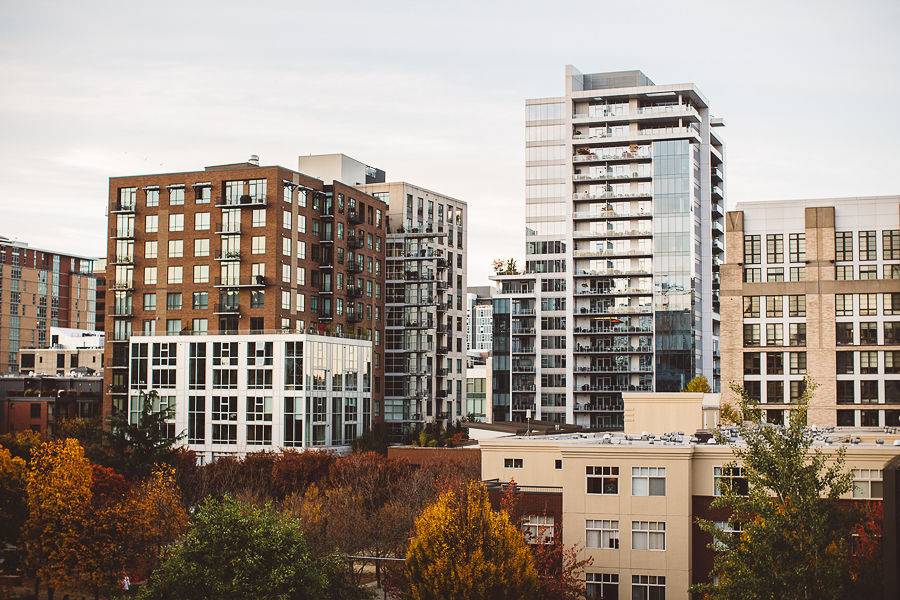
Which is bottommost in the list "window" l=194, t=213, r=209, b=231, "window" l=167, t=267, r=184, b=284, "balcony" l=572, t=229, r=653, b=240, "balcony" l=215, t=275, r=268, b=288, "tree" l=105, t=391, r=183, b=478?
"tree" l=105, t=391, r=183, b=478

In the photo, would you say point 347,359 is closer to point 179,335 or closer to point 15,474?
point 179,335

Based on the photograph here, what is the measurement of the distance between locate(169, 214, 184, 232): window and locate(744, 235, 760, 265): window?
59.6 m

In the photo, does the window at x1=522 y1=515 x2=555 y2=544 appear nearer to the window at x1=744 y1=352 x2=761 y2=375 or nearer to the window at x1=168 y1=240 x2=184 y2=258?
the window at x1=744 y1=352 x2=761 y2=375

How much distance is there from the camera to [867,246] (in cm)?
11062

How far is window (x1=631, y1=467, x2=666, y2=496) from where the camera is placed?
185 feet

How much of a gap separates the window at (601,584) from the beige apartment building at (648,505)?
48 mm

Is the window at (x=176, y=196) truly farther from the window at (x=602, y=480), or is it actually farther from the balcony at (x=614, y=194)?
the window at (x=602, y=480)

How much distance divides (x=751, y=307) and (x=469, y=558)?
68930mm

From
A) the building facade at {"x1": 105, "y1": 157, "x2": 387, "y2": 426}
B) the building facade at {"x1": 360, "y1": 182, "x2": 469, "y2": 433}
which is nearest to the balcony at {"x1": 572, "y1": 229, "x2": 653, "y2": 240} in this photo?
the building facade at {"x1": 360, "y1": 182, "x2": 469, "y2": 433}

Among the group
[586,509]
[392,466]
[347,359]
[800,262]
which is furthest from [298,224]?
[586,509]

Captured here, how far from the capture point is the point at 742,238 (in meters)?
113

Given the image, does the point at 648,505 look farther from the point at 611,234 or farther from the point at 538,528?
the point at 611,234

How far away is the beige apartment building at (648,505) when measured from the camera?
55094 millimetres

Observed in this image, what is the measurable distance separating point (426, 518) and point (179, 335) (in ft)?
250
